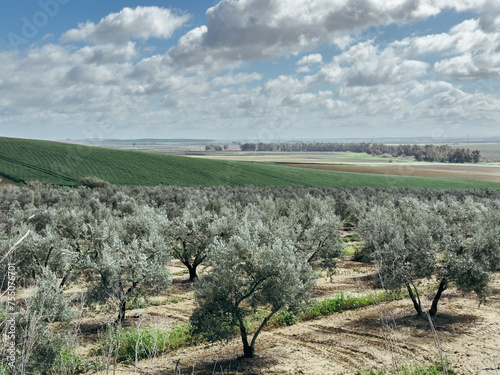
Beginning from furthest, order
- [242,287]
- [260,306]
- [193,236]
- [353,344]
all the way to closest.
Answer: [193,236], [260,306], [353,344], [242,287]

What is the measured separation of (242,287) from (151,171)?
91.1m

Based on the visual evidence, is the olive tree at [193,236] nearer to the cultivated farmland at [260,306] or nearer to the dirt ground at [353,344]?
the cultivated farmland at [260,306]

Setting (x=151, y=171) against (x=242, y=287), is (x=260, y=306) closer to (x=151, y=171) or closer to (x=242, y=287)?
(x=242, y=287)

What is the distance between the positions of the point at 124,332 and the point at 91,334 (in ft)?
8.21

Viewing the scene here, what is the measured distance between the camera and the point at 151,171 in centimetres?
10519

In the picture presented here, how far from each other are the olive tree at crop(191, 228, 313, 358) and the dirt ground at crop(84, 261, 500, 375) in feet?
4.19

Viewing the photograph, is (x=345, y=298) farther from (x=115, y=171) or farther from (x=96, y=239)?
(x=115, y=171)

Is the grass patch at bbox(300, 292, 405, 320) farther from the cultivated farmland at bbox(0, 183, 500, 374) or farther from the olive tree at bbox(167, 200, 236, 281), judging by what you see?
the olive tree at bbox(167, 200, 236, 281)

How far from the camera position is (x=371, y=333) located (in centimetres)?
2145

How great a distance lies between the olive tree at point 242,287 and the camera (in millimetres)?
17766

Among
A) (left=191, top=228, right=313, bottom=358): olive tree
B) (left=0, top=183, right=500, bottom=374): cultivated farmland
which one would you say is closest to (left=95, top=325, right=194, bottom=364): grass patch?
(left=0, top=183, right=500, bottom=374): cultivated farmland

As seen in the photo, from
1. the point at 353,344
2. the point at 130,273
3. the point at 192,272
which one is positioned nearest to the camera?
the point at 353,344

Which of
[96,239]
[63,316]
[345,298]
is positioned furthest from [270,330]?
[96,239]

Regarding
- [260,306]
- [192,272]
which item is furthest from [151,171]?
[260,306]
